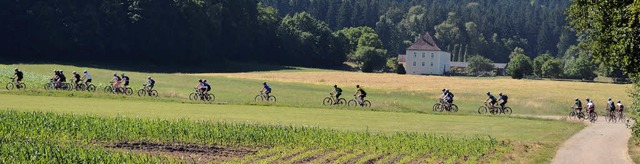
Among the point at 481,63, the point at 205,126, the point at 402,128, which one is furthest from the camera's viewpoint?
the point at 481,63

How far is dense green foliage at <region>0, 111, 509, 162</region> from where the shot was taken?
78.2 ft

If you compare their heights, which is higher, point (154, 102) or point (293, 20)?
point (293, 20)

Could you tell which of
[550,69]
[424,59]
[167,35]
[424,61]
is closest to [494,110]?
[167,35]

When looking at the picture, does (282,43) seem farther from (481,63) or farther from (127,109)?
(127,109)

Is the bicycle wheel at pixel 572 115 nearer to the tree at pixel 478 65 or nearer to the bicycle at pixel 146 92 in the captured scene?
the bicycle at pixel 146 92

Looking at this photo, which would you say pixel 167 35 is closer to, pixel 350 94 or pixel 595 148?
pixel 350 94

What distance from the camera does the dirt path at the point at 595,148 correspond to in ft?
79.1

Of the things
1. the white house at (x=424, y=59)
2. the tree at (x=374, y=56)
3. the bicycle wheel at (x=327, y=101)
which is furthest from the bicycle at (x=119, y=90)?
the white house at (x=424, y=59)

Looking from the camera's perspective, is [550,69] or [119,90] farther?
[550,69]

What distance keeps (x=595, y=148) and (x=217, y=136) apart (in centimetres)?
1388

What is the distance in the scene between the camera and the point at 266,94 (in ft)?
176

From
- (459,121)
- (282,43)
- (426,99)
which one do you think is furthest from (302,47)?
(459,121)

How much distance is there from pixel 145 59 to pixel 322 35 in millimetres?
50807

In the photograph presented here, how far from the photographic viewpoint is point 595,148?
91.0 ft
